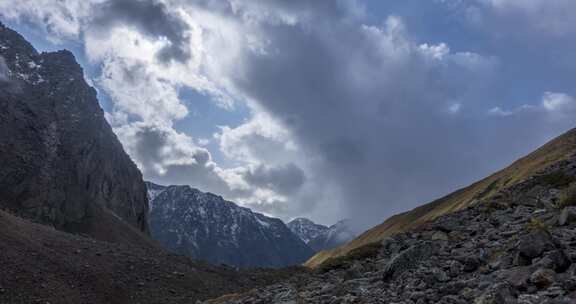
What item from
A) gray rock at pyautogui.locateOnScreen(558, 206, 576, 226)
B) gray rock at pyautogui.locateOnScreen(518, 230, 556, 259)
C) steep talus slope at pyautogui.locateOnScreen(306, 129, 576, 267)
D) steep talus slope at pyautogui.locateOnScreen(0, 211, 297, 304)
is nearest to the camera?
gray rock at pyautogui.locateOnScreen(518, 230, 556, 259)

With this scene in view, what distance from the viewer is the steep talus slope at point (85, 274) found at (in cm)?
4653

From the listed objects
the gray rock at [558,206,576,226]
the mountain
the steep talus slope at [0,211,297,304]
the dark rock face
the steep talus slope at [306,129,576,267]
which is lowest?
the mountain

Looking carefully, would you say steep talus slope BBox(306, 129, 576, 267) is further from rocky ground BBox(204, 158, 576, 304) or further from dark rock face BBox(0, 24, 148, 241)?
dark rock face BBox(0, 24, 148, 241)

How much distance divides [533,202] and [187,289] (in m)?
46.8

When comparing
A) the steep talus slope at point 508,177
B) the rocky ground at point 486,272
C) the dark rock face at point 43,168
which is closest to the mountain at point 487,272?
the rocky ground at point 486,272

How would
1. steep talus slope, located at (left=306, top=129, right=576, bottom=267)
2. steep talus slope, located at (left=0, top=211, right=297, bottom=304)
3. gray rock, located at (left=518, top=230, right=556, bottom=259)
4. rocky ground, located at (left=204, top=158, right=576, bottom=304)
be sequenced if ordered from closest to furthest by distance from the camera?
rocky ground, located at (left=204, top=158, right=576, bottom=304), gray rock, located at (left=518, top=230, right=556, bottom=259), steep talus slope, located at (left=0, top=211, right=297, bottom=304), steep talus slope, located at (left=306, top=129, right=576, bottom=267)

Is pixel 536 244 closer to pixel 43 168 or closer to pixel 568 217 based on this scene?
pixel 568 217

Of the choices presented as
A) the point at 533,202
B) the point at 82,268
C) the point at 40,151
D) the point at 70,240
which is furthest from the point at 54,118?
the point at 533,202

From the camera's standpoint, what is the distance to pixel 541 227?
16.5m

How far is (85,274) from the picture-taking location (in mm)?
54125

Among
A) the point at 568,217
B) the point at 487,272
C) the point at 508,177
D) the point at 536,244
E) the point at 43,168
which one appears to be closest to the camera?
the point at 536,244

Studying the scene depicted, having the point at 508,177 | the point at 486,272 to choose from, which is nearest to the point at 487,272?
the point at 486,272

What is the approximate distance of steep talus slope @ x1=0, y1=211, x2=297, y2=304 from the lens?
46531 millimetres

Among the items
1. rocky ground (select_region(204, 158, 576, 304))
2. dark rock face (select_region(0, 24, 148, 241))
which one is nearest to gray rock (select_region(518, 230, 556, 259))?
rocky ground (select_region(204, 158, 576, 304))
